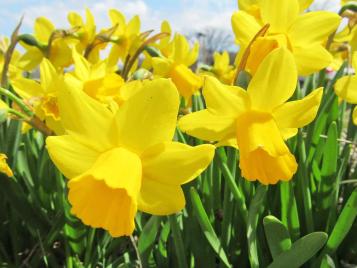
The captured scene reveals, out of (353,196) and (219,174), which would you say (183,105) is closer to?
(219,174)

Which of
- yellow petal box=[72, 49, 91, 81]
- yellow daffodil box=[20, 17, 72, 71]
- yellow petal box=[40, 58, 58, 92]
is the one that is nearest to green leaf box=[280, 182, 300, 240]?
yellow petal box=[72, 49, 91, 81]

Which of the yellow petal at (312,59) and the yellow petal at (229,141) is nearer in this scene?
the yellow petal at (229,141)

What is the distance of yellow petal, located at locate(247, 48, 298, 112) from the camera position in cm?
101

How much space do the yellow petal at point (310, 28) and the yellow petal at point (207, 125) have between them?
1.23 ft

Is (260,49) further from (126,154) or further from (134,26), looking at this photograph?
(134,26)

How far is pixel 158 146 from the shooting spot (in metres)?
0.96

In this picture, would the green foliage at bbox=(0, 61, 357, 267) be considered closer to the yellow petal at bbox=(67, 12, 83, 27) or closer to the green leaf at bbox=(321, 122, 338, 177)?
the green leaf at bbox=(321, 122, 338, 177)

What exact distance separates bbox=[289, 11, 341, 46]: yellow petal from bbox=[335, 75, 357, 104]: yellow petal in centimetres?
20

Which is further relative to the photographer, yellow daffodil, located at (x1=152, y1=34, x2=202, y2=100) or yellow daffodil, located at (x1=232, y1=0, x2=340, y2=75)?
yellow daffodil, located at (x1=152, y1=34, x2=202, y2=100)

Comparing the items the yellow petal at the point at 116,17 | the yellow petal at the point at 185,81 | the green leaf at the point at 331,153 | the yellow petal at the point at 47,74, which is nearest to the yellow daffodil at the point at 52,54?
the yellow petal at the point at 116,17

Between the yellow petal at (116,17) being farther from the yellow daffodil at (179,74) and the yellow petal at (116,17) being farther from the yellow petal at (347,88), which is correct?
the yellow petal at (347,88)

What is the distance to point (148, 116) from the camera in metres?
0.94

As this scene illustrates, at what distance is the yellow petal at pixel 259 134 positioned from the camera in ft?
3.28

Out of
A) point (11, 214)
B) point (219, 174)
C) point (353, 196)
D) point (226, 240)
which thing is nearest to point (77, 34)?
point (11, 214)
